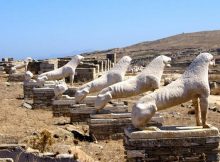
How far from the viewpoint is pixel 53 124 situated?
16016mm

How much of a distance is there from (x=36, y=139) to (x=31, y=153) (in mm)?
1953

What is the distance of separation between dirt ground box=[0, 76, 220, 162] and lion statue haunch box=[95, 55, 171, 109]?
1.13 meters

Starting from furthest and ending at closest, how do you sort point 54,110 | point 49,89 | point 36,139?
point 49,89
point 54,110
point 36,139

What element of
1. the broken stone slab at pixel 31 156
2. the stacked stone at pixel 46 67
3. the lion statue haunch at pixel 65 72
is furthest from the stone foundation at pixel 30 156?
the stacked stone at pixel 46 67

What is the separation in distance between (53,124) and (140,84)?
3.53 m

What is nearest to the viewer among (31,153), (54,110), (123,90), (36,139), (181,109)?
(31,153)

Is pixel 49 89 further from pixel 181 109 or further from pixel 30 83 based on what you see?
pixel 181 109

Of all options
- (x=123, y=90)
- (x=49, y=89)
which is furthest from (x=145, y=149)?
(x=49, y=89)

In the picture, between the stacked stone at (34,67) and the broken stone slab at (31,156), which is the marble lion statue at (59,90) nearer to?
the broken stone slab at (31,156)

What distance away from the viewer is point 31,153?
937 centimetres

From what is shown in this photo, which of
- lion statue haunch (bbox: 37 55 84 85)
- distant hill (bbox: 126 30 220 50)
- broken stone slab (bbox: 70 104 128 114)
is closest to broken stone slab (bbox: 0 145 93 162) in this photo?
broken stone slab (bbox: 70 104 128 114)

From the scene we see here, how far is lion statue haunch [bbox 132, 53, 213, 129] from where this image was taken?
1042 cm

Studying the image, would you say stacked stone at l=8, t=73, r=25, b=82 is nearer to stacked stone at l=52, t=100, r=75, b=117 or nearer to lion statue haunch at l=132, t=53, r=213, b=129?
stacked stone at l=52, t=100, r=75, b=117

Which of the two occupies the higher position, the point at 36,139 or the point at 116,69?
the point at 116,69
